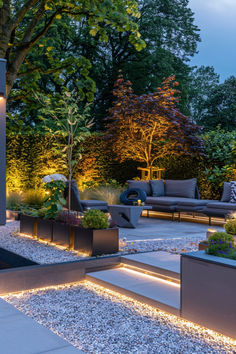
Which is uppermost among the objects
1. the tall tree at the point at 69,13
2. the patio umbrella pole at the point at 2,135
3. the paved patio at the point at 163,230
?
the tall tree at the point at 69,13

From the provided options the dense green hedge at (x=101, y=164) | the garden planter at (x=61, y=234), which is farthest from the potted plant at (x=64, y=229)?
Result: the dense green hedge at (x=101, y=164)

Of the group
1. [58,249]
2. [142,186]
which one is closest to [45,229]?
[58,249]

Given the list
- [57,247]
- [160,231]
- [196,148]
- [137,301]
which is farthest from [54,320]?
[196,148]

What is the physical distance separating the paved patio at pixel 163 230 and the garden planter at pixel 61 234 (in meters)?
1.21

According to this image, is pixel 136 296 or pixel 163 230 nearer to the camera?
pixel 136 296

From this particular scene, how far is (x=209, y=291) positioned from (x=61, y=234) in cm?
311

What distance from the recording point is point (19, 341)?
244cm

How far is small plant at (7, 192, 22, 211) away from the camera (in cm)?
937

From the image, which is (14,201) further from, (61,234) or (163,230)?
(61,234)

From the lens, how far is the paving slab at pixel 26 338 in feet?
7.52

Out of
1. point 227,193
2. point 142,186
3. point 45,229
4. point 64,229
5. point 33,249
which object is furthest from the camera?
point 142,186

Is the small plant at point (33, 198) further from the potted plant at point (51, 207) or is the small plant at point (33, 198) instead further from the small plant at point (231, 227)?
the small plant at point (231, 227)

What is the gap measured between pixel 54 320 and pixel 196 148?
7733mm

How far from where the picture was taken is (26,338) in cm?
248
